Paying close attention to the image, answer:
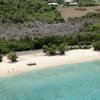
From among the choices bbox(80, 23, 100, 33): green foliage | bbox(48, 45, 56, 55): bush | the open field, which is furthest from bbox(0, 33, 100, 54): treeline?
the open field

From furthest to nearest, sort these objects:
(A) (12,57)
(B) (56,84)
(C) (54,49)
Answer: (C) (54,49) < (A) (12,57) < (B) (56,84)

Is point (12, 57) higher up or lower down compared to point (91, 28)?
higher up

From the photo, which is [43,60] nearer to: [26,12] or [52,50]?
[52,50]

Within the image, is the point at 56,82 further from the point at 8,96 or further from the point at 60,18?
the point at 60,18

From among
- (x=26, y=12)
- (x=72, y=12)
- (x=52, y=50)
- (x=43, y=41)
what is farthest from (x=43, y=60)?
(x=72, y=12)

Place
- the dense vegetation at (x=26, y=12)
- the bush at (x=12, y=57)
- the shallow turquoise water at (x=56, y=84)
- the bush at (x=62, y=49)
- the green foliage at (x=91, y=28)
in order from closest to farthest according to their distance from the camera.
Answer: the shallow turquoise water at (x=56, y=84) < the bush at (x=12, y=57) < the bush at (x=62, y=49) < the green foliage at (x=91, y=28) < the dense vegetation at (x=26, y=12)

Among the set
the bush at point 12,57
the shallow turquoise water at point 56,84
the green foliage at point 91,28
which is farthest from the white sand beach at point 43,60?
the green foliage at point 91,28

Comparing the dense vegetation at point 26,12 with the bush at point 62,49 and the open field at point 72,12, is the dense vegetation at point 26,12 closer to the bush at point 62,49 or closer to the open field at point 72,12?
the open field at point 72,12
